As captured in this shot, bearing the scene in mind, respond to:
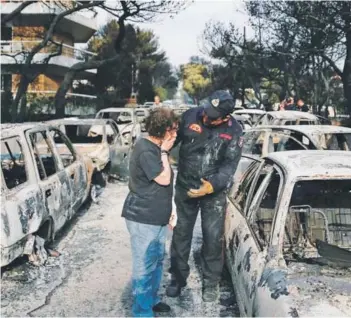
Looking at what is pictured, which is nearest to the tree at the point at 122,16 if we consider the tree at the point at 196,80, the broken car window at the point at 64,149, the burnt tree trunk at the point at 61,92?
the burnt tree trunk at the point at 61,92

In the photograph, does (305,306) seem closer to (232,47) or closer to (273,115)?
(273,115)

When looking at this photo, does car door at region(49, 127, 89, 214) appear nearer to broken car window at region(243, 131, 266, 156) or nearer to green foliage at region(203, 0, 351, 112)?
broken car window at region(243, 131, 266, 156)

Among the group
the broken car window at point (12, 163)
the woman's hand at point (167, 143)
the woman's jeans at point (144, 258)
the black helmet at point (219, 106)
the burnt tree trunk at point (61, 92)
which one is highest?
the burnt tree trunk at point (61, 92)

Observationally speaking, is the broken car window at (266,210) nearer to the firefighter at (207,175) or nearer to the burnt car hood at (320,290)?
the firefighter at (207,175)

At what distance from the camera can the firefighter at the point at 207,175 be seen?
4487 millimetres

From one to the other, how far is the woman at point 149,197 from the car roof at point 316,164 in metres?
0.89

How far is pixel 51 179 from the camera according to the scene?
6359 mm

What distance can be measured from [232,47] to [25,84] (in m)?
25.7

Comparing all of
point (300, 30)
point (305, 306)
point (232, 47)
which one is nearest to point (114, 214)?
point (305, 306)

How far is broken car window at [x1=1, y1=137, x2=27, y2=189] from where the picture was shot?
6.26 metres

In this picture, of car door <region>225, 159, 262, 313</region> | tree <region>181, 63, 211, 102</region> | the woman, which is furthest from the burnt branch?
tree <region>181, 63, 211, 102</region>

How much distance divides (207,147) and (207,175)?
9.2 inches

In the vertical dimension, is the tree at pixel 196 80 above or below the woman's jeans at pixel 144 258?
above

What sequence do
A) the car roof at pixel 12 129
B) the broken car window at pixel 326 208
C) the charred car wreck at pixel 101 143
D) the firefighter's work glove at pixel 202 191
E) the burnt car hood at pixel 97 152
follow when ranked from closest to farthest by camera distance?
1. the firefighter's work glove at pixel 202 191
2. the broken car window at pixel 326 208
3. the car roof at pixel 12 129
4. the burnt car hood at pixel 97 152
5. the charred car wreck at pixel 101 143
